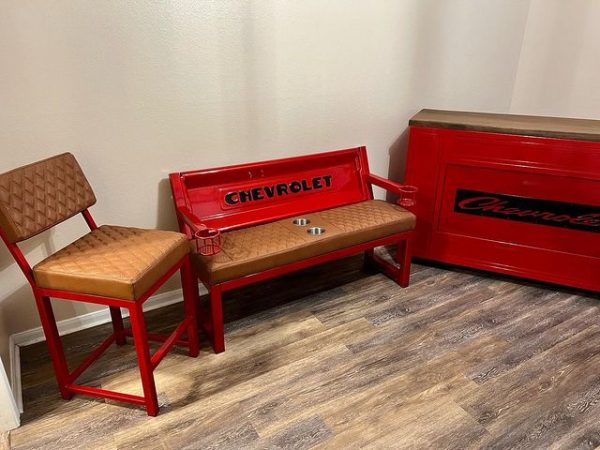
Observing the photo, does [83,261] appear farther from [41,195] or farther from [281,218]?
[281,218]

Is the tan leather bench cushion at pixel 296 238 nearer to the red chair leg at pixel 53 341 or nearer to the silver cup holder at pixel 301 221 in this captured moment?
the silver cup holder at pixel 301 221

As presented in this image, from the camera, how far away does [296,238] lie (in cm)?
224

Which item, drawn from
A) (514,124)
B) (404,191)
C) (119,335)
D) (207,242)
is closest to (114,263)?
(207,242)

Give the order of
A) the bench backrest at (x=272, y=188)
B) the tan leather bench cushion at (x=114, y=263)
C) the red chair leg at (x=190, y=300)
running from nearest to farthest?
1. the tan leather bench cushion at (x=114, y=263)
2. the red chair leg at (x=190, y=300)
3. the bench backrest at (x=272, y=188)

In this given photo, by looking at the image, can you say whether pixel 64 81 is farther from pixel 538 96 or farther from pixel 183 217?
pixel 538 96

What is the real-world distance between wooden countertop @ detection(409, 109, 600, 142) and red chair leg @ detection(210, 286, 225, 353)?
5.11ft

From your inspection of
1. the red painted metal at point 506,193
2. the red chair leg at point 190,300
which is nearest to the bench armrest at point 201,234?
the red chair leg at point 190,300

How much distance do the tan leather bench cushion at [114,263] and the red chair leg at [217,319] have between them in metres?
0.25

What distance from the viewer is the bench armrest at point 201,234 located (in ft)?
6.22

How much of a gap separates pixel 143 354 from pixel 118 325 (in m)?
0.60

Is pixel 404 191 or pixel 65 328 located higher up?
pixel 404 191

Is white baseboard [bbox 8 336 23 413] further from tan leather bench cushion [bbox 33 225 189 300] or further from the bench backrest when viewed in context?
the bench backrest

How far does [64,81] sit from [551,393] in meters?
2.53

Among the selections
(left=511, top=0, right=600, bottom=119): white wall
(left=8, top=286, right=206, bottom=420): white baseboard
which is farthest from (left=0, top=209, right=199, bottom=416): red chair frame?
(left=511, top=0, right=600, bottom=119): white wall
